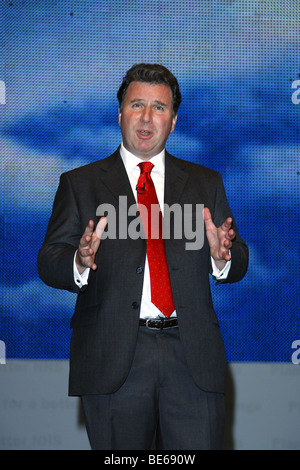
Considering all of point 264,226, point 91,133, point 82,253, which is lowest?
point 82,253

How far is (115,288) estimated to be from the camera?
6.88 feet

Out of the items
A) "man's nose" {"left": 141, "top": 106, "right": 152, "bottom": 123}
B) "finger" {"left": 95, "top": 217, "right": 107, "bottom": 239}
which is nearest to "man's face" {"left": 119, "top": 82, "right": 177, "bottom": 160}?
"man's nose" {"left": 141, "top": 106, "right": 152, "bottom": 123}

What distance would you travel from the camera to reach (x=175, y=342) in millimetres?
2090

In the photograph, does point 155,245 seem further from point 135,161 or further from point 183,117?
point 183,117

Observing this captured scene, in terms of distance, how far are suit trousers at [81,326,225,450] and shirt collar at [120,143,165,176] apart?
60 centimetres

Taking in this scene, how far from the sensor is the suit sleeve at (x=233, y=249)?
87.3 inches

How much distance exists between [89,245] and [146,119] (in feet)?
1.94

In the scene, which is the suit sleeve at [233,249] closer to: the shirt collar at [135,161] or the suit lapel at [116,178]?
the shirt collar at [135,161]

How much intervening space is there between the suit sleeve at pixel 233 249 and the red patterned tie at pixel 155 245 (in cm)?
23

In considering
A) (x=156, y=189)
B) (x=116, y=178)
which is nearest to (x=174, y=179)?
(x=156, y=189)

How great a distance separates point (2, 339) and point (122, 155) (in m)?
2.07

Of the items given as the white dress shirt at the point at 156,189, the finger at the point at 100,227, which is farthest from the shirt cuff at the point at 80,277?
the finger at the point at 100,227
